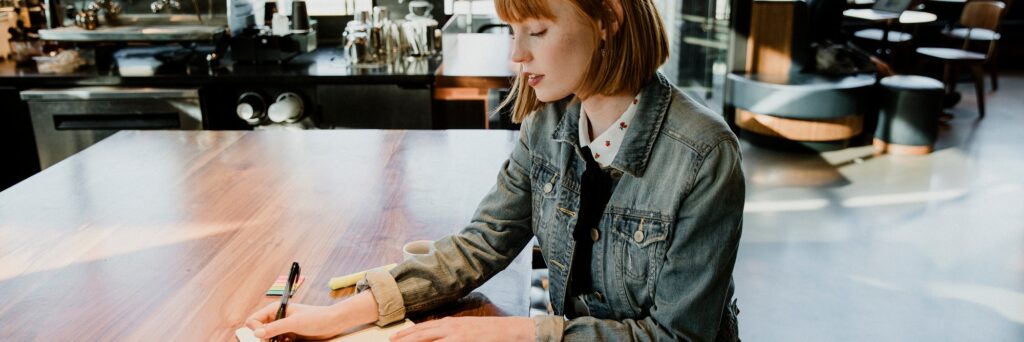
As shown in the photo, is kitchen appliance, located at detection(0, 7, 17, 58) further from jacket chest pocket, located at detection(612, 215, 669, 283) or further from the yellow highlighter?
jacket chest pocket, located at detection(612, 215, 669, 283)

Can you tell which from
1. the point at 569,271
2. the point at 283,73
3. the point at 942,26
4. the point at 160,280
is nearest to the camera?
the point at 569,271

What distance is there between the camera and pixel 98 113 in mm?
3496

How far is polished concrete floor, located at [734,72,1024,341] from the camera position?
128 inches

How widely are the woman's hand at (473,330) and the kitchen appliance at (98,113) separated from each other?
101 inches

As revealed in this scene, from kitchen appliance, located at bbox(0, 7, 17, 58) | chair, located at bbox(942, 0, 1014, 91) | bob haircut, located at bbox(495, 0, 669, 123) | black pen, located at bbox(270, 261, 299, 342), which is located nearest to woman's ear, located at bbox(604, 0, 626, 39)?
bob haircut, located at bbox(495, 0, 669, 123)

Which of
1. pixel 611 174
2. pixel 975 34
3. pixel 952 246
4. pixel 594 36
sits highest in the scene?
pixel 594 36

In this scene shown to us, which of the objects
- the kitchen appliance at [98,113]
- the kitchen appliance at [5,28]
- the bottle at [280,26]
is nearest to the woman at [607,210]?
the kitchen appliance at [98,113]

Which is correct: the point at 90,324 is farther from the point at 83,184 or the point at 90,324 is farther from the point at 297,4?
the point at 297,4

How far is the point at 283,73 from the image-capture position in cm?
342

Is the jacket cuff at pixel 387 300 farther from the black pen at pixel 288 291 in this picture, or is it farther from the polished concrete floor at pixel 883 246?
the polished concrete floor at pixel 883 246

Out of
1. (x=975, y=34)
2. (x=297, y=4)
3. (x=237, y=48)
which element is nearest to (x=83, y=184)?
(x=237, y=48)

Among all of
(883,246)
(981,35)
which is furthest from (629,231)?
(981,35)

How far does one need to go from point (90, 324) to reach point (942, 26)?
962 centimetres

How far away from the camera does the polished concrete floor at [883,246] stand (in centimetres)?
324
